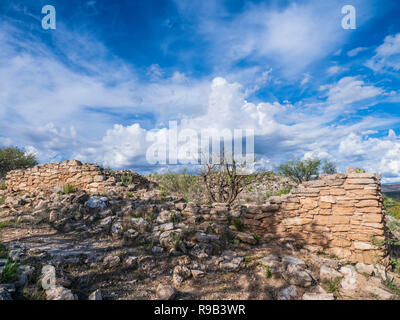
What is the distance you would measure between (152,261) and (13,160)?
1773 centimetres

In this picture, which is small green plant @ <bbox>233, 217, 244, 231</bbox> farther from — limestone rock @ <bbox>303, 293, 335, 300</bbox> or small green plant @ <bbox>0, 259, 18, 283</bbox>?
small green plant @ <bbox>0, 259, 18, 283</bbox>

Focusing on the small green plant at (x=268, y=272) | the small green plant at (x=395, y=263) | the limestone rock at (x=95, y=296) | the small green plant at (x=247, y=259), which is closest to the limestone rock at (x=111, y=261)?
the limestone rock at (x=95, y=296)

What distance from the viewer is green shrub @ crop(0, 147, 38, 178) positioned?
15980mm

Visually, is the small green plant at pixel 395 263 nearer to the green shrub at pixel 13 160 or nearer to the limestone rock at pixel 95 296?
the limestone rock at pixel 95 296

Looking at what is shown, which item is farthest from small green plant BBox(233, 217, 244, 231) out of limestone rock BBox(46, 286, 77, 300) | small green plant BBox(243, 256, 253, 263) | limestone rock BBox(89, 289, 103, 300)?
limestone rock BBox(46, 286, 77, 300)

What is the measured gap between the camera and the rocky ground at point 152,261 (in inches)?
140

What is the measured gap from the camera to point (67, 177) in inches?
352

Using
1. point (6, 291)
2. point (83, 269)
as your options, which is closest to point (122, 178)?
point (83, 269)

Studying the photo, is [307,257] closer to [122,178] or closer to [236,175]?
[236,175]

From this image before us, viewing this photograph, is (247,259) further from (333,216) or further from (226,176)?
(226,176)

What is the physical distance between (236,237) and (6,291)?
15.5 ft

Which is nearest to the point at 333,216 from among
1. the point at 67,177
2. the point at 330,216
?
the point at 330,216

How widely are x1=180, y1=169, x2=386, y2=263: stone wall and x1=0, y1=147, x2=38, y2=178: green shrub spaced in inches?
673

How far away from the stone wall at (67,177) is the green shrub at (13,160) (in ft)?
25.0
